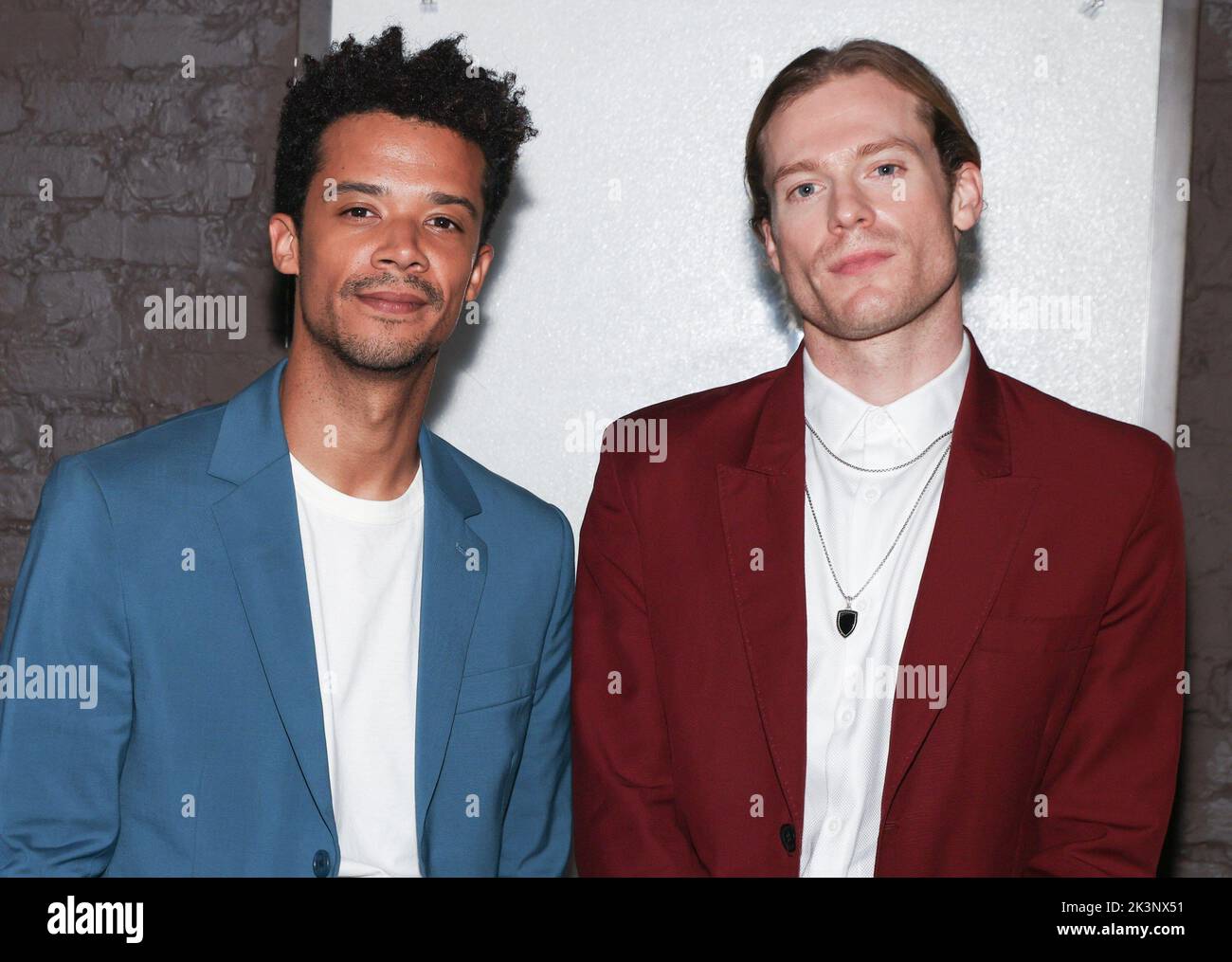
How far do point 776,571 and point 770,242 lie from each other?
0.48 metres

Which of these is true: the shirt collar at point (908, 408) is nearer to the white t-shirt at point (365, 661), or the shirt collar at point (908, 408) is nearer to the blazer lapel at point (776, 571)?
the blazer lapel at point (776, 571)

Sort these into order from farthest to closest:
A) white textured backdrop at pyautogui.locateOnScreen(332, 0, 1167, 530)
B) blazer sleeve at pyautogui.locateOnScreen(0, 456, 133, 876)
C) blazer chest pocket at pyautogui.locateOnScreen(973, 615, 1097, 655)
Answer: white textured backdrop at pyautogui.locateOnScreen(332, 0, 1167, 530) < blazer chest pocket at pyautogui.locateOnScreen(973, 615, 1097, 655) < blazer sleeve at pyautogui.locateOnScreen(0, 456, 133, 876)

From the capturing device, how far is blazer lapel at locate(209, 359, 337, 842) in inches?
59.1

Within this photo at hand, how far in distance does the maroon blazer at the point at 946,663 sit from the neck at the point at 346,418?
319mm

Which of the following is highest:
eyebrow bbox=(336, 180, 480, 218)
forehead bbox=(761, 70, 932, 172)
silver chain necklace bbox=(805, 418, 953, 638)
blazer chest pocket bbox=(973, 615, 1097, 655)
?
forehead bbox=(761, 70, 932, 172)

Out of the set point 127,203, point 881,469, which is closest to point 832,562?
point 881,469

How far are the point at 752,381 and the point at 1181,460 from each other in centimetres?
86

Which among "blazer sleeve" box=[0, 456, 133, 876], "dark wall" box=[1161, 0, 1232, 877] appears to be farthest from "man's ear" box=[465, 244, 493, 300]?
"dark wall" box=[1161, 0, 1232, 877]

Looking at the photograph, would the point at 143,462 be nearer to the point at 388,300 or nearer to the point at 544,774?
the point at 388,300

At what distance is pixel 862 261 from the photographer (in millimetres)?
1578

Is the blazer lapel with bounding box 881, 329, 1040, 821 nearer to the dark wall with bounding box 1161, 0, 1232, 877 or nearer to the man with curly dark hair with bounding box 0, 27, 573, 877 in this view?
the man with curly dark hair with bounding box 0, 27, 573, 877

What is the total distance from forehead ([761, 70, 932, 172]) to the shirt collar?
299 mm
